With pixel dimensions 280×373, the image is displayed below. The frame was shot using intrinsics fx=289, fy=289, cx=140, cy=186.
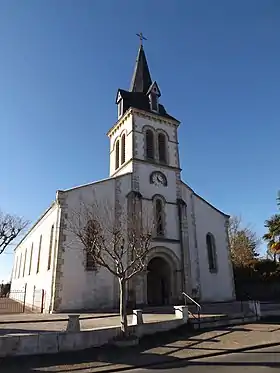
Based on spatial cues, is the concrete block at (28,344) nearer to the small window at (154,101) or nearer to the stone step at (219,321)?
the stone step at (219,321)

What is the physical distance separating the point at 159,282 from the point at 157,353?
13.0m

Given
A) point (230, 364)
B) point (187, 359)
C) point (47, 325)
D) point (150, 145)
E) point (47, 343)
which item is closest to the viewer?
point (230, 364)

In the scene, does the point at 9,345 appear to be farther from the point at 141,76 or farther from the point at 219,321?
the point at 141,76

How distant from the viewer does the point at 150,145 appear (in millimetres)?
24031

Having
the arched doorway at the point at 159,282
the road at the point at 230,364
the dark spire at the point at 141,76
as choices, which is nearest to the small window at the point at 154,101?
the dark spire at the point at 141,76

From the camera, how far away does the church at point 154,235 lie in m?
17.5

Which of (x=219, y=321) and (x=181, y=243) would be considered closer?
(x=219, y=321)

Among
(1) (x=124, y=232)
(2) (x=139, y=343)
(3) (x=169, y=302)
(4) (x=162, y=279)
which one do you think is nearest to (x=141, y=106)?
(1) (x=124, y=232)

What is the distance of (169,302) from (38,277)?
32.9ft

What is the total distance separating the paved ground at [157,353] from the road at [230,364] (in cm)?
7

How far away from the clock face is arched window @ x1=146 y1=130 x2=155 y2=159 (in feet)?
5.34

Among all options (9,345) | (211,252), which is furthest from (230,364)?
(211,252)

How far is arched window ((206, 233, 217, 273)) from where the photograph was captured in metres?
22.5

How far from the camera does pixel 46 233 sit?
2278cm
